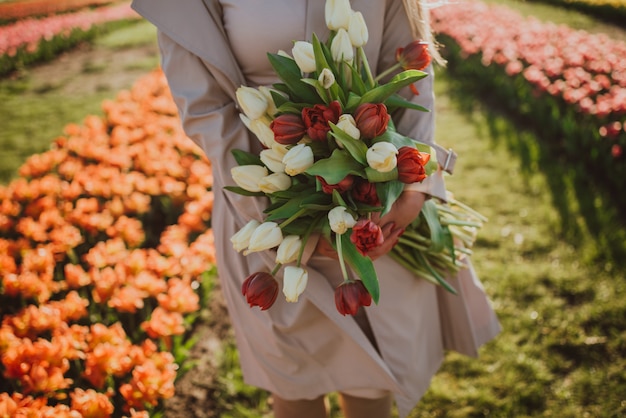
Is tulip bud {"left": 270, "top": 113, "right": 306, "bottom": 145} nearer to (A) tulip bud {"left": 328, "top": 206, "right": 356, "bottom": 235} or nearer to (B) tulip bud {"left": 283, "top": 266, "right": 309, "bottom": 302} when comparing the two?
(A) tulip bud {"left": 328, "top": 206, "right": 356, "bottom": 235}

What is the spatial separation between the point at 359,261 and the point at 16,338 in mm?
1590

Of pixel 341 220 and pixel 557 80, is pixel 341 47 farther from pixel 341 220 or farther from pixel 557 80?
pixel 557 80

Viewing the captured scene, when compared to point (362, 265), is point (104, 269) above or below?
below

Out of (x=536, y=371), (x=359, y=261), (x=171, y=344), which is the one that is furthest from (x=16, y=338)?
(x=536, y=371)

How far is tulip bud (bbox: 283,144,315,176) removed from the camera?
1.17m

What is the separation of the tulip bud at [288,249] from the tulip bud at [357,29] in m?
0.52

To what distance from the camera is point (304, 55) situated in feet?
4.05

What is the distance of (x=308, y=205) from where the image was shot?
1231mm

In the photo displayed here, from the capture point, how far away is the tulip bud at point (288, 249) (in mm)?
1255

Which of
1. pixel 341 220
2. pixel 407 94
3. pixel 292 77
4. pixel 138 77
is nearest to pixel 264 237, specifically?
pixel 341 220

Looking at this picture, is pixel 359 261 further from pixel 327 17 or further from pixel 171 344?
pixel 171 344

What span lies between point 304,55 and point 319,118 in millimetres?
166

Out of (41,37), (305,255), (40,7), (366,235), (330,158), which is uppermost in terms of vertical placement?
(330,158)

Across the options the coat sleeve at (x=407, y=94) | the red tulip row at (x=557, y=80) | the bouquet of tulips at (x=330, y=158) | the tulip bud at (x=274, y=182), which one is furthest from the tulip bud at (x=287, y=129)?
the red tulip row at (x=557, y=80)
